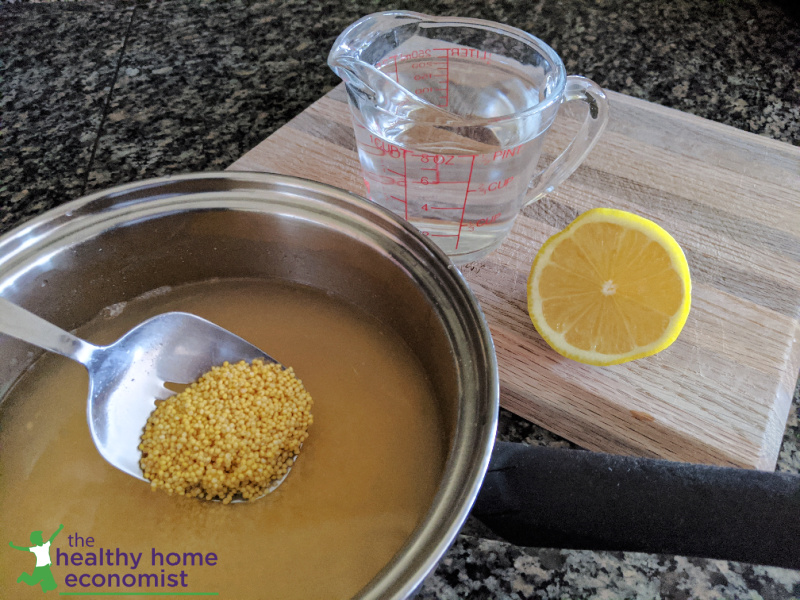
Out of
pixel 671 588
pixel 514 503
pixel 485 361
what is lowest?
pixel 671 588

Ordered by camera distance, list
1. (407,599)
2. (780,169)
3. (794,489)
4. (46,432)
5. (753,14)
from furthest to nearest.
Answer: (753,14) < (780,169) < (46,432) < (794,489) < (407,599)

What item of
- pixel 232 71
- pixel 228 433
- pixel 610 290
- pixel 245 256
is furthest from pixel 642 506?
pixel 232 71

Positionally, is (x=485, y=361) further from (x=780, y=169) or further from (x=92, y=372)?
(x=780, y=169)

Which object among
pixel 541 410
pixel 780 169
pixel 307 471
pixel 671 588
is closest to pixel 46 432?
pixel 307 471

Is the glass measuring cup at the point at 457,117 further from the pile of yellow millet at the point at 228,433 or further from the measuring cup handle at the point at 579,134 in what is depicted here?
the pile of yellow millet at the point at 228,433

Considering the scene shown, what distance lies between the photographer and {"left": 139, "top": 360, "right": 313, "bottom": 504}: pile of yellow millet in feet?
2.03

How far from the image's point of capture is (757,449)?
70cm

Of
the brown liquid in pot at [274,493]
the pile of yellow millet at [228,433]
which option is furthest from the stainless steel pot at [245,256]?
the pile of yellow millet at [228,433]

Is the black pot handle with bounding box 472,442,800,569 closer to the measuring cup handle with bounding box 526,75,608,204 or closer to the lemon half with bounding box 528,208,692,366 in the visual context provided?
the lemon half with bounding box 528,208,692,366

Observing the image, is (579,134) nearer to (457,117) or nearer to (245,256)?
(457,117)

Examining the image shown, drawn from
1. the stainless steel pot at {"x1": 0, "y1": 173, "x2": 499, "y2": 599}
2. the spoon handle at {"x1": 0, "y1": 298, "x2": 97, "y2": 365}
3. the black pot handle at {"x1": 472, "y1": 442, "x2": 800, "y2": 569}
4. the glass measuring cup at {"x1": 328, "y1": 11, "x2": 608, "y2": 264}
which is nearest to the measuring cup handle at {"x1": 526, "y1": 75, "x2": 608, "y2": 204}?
the glass measuring cup at {"x1": 328, "y1": 11, "x2": 608, "y2": 264}

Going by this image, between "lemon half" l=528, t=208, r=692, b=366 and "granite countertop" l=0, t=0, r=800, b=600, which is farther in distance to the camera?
"granite countertop" l=0, t=0, r=800, b=600

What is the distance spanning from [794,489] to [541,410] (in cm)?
27

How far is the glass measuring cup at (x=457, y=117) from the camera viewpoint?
718mm
